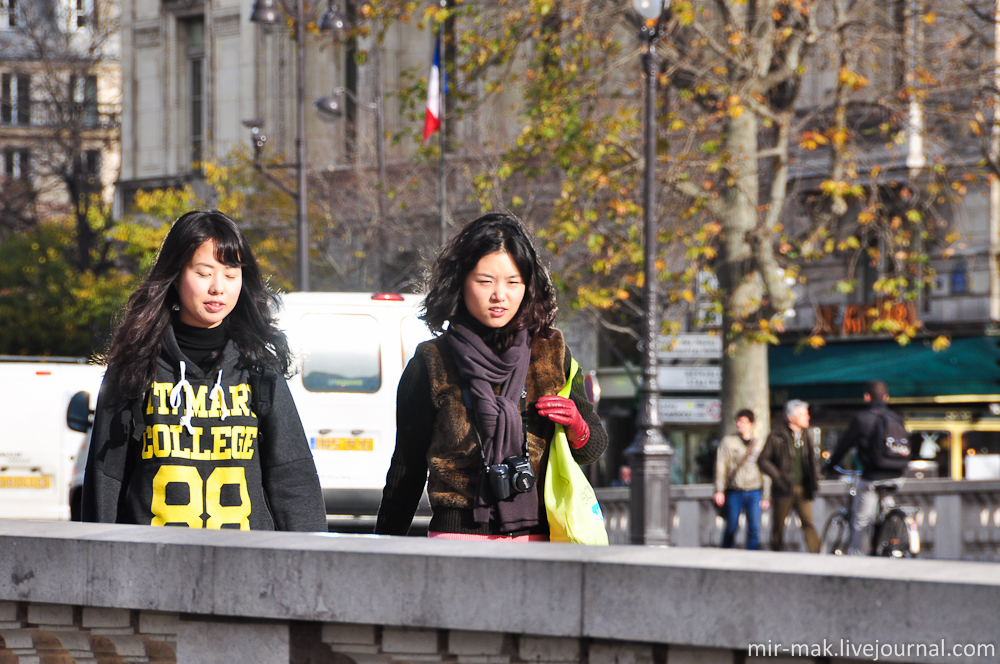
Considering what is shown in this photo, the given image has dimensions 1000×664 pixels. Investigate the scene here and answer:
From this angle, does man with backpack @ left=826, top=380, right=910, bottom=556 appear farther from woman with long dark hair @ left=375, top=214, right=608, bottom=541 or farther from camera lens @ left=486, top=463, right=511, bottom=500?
camera lens @ left=486, top=463, right=511, bottom=500

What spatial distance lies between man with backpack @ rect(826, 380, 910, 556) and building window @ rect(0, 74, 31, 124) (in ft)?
115

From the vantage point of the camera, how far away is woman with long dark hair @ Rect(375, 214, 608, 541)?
3545 mm

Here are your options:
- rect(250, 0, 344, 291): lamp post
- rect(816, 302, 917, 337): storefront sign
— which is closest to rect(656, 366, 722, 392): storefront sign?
rect(816, 302, 917, 337): storefront sign

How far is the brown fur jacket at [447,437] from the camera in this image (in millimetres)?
3613

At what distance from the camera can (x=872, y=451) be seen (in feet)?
40.2

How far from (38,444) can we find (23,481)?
0.42m

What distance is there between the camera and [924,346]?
76.9 ft

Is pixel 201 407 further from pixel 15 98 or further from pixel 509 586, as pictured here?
pixel 15 98

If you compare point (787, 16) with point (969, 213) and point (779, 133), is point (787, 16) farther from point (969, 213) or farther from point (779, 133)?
point (969, 213)

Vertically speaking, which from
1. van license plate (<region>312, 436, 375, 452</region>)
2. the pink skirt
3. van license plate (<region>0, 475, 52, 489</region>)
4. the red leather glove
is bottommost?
van license plate (<region>0, 475, 52, 489</region>)

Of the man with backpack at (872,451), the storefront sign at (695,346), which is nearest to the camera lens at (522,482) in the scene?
the man with backpack at (872,451)

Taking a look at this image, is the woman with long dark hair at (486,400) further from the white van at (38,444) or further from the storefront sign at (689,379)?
the storefront sign at (689,379)

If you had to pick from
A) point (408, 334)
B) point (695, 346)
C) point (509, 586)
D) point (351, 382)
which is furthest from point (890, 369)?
point (509, 586)

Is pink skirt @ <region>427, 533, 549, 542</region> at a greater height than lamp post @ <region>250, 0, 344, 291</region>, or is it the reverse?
lamp post @ <region>250, 0, 344, 291</region>
